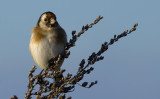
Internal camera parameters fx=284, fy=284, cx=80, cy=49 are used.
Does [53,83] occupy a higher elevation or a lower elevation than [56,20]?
lower

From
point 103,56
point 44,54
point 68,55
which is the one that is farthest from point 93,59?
point 44,54

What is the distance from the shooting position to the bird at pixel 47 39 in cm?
594

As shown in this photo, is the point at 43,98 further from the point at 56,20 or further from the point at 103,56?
the point at 56,20

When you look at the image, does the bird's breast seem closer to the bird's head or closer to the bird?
the bird

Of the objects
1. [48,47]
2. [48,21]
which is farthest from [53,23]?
[48,47]

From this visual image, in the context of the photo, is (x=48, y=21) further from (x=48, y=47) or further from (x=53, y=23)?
(x=48, y=47)

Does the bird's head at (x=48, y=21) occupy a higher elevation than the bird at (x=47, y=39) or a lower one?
higher

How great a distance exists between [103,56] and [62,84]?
0.89 meters

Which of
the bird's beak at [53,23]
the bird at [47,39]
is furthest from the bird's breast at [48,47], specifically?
the bird's beak at [53,23]

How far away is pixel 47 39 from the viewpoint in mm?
5934

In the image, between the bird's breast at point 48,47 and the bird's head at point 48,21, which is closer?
the bird's breast at point 48,47

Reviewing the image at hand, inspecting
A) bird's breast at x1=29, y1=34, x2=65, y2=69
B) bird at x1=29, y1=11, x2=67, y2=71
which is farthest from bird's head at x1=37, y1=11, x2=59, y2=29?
bird's breast at x1=29, y1=34, x2=65, y2=69

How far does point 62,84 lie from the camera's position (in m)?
4.70

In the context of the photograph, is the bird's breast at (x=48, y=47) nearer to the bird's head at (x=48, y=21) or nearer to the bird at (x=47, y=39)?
the bird at (x=47, y=39)
